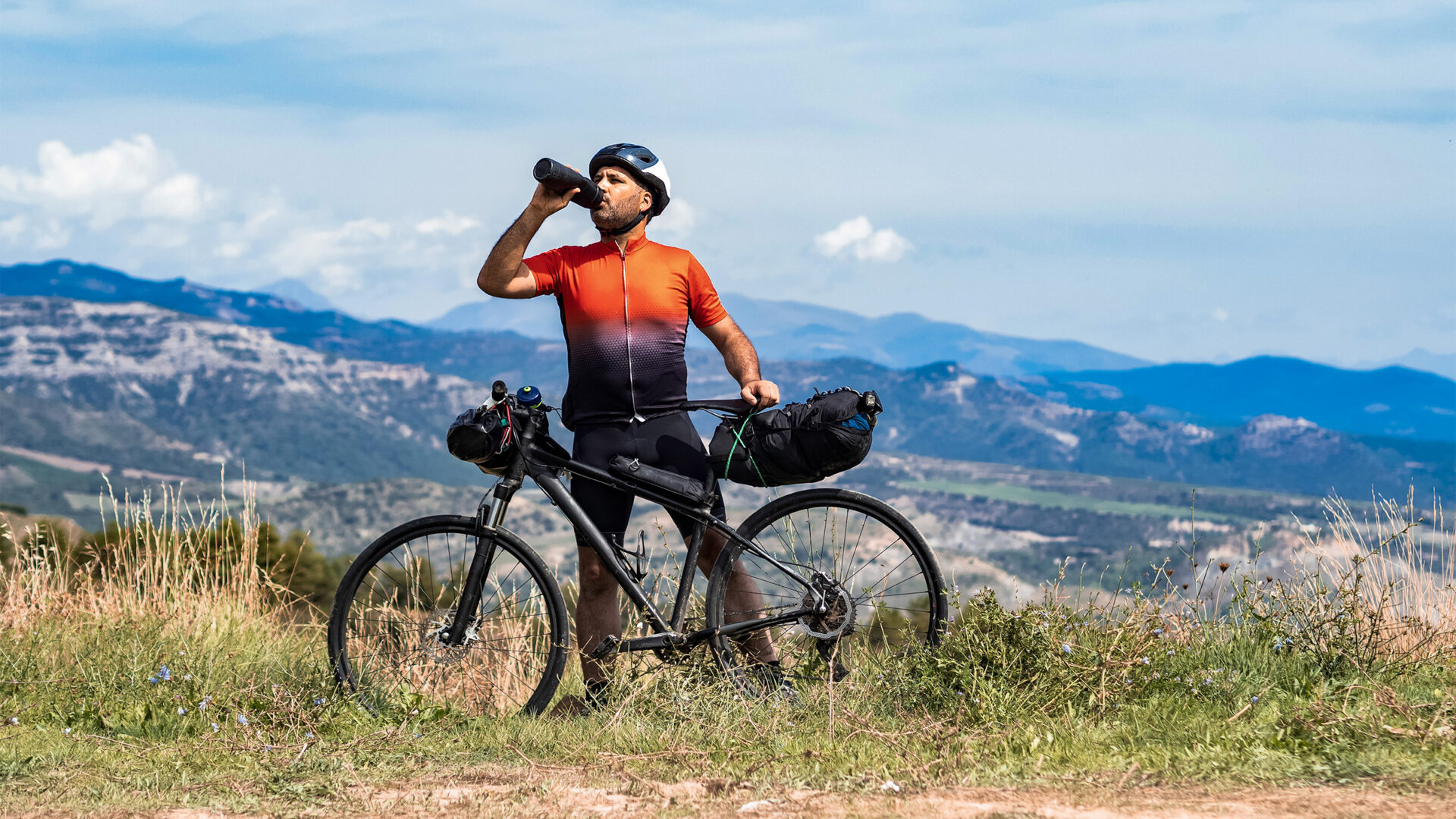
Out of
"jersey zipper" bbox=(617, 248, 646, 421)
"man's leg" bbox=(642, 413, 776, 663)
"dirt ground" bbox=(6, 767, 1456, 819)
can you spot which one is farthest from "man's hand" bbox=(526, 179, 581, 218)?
"dirt ground" bbox=(6, 767, 1456, 819)

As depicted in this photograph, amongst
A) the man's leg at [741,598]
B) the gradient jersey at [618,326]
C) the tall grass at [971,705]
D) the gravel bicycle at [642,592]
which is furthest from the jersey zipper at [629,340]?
the tall grass at [971,705]

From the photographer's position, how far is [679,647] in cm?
455

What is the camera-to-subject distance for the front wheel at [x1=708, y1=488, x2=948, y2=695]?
450cm

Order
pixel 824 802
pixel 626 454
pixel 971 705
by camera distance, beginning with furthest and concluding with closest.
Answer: pixel 626 454 < pixel 971 705 < pixel 824 802

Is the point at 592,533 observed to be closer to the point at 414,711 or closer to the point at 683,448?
the point at 683,448

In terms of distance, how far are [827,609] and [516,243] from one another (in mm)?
1814

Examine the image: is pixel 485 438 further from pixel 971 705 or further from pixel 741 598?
pixel 971 705

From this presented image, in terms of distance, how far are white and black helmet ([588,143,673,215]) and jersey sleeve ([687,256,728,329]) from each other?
12.4 inches

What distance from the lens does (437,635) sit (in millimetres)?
4527

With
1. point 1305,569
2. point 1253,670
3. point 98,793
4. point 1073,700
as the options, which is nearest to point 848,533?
point 1073,700

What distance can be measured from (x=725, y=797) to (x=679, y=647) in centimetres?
108

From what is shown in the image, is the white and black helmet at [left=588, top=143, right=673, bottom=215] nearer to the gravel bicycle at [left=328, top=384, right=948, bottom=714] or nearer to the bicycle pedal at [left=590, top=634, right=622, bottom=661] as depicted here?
the gravel bicycle at [left=328, top=384, right=948, bottom=714]

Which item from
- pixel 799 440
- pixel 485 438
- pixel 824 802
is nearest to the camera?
pixel 824 802

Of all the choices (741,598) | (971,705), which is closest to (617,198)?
(741,598)
